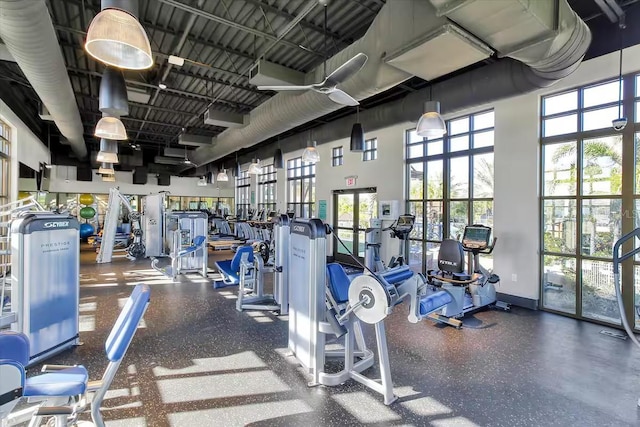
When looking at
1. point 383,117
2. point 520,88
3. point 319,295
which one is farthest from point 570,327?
point 383,117

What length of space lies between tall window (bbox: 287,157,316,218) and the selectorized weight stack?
7395 millimetres

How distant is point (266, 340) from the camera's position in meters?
4.05

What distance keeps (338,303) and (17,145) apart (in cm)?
916

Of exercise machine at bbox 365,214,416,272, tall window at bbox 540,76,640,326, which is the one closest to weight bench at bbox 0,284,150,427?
exercise machine at bbox 365,214,416,272

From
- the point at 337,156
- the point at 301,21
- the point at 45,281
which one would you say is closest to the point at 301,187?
the point at 337,156

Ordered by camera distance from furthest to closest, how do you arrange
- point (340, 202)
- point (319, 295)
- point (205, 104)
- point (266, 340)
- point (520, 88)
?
point (340, 202) → point (205, 104) → point (520, 88) → point (266, 340) → point (319, 295)

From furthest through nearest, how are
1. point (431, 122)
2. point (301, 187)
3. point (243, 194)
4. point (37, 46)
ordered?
point (243, 194), point (301, 187), point (431, 122), point (37, 46)

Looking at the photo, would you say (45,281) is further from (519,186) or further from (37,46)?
(519,186)

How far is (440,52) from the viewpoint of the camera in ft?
11.0

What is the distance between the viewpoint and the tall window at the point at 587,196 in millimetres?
4449

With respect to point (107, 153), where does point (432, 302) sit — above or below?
below

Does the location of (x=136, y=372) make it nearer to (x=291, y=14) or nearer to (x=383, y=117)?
(x=291, y=14)

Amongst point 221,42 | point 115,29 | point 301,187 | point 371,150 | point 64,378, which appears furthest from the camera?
point 301,187

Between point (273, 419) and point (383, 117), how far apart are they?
5677 mm
